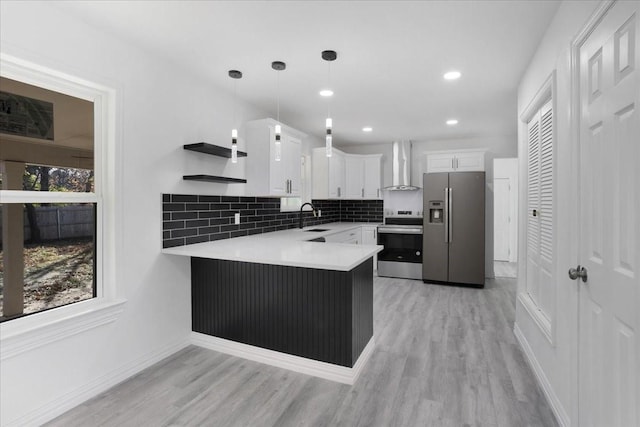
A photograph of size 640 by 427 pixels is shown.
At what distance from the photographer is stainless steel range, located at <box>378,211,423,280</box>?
18.0 ft

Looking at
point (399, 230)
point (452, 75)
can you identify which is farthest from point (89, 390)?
point (399, 230)

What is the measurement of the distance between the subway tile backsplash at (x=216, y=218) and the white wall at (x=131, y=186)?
95mm

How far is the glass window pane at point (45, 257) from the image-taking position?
75.3 inches

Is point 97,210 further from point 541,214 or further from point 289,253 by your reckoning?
point 541,214

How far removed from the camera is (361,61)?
2738 millimetres

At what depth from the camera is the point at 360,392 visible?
7.34ft

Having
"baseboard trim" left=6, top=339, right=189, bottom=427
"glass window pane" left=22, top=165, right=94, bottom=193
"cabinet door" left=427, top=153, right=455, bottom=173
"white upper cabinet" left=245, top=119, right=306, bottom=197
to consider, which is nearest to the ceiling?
"white upper cabinet" left=245, top=119, right=306, bottom=197

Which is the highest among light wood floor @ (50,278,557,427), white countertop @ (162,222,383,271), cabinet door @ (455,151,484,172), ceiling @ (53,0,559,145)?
ceiling @ (53,0,559,145)

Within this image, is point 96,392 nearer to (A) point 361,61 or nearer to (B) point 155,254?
(B) point 155,254

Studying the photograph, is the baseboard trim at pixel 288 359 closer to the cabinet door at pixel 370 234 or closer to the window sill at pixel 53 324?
the window sill at pixel 53 324

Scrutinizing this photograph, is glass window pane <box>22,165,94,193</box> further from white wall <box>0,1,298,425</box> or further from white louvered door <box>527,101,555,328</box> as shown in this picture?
white louvered door <box>527,101,555,328</box>

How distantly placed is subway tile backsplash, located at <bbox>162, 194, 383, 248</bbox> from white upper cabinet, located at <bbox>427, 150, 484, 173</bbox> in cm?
225

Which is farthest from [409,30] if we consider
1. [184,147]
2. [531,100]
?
[184,147]

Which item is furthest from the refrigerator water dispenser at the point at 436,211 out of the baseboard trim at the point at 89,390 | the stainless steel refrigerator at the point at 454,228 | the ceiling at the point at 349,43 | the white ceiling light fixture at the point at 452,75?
the baseboard trim at the point at 89,390
